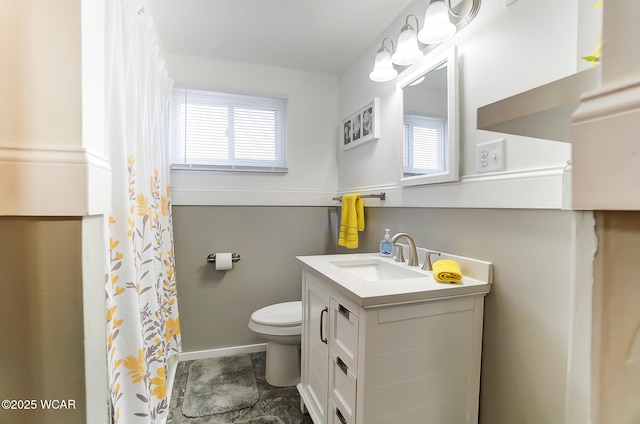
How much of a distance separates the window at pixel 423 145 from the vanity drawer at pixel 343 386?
936mm

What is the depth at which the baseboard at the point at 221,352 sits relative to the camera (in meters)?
2.16

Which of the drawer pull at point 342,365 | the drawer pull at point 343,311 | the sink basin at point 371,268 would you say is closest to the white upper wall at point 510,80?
the sink basin at point 371,268

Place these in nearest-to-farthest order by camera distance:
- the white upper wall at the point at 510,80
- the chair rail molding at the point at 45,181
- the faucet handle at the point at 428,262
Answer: the chair rail molding at the point at 45,181 → the white upper wall at the point at 510,80 → the faucet handle at the point at 428,262

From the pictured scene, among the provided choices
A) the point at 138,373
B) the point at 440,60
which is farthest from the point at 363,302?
the point at 440,60

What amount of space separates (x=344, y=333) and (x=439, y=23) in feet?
4.29

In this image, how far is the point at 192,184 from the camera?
7.11 feet

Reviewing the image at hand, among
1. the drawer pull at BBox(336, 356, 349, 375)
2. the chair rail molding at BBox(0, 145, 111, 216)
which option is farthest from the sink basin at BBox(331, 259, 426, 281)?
the chair rail molding at BBox(0, 145, 111, 216)

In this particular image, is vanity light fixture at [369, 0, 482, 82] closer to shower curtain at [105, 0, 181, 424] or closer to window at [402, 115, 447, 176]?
window at [402, 115, 447, 176]

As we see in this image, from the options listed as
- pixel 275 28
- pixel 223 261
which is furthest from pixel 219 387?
pixel 275 28

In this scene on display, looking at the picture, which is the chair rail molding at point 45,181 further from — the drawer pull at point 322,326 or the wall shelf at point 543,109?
the drawer pull at point 322,326

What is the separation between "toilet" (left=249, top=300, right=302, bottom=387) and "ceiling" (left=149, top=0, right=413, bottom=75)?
1.80m

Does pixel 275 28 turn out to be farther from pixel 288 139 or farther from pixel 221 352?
pixel 221 352

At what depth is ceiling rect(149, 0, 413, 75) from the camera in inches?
63.1

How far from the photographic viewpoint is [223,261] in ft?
7.09
